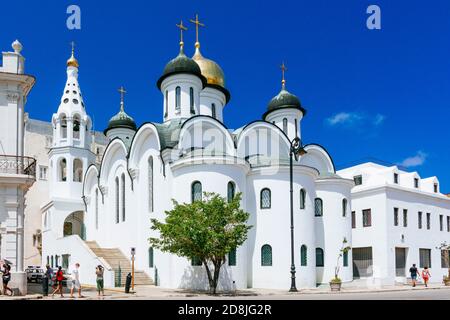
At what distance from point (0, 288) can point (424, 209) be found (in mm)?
32045

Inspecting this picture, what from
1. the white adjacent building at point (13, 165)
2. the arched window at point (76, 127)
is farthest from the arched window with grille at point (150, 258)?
the arched window at point (76, 127)

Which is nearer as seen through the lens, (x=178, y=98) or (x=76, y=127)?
(x=178, y=98)

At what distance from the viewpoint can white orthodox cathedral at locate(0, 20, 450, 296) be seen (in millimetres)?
30266

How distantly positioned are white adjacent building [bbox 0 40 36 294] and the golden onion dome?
64.5 ft

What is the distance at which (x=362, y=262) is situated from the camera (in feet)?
129

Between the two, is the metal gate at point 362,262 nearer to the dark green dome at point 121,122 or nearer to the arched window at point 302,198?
the arched window at point 302,198

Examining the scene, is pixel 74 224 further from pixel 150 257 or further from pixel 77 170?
pixel 150 257

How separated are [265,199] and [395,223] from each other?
12.7m

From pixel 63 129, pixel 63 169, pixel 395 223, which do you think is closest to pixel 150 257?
pixel 63 169

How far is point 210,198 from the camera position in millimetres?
29156

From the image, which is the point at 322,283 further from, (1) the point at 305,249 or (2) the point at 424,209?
(2) the point at 424,209

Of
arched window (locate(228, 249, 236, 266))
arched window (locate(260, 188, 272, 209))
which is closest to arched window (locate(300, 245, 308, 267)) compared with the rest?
arched window (locate(260, 188, 272, 209))

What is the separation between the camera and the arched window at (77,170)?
45969 millimetres
